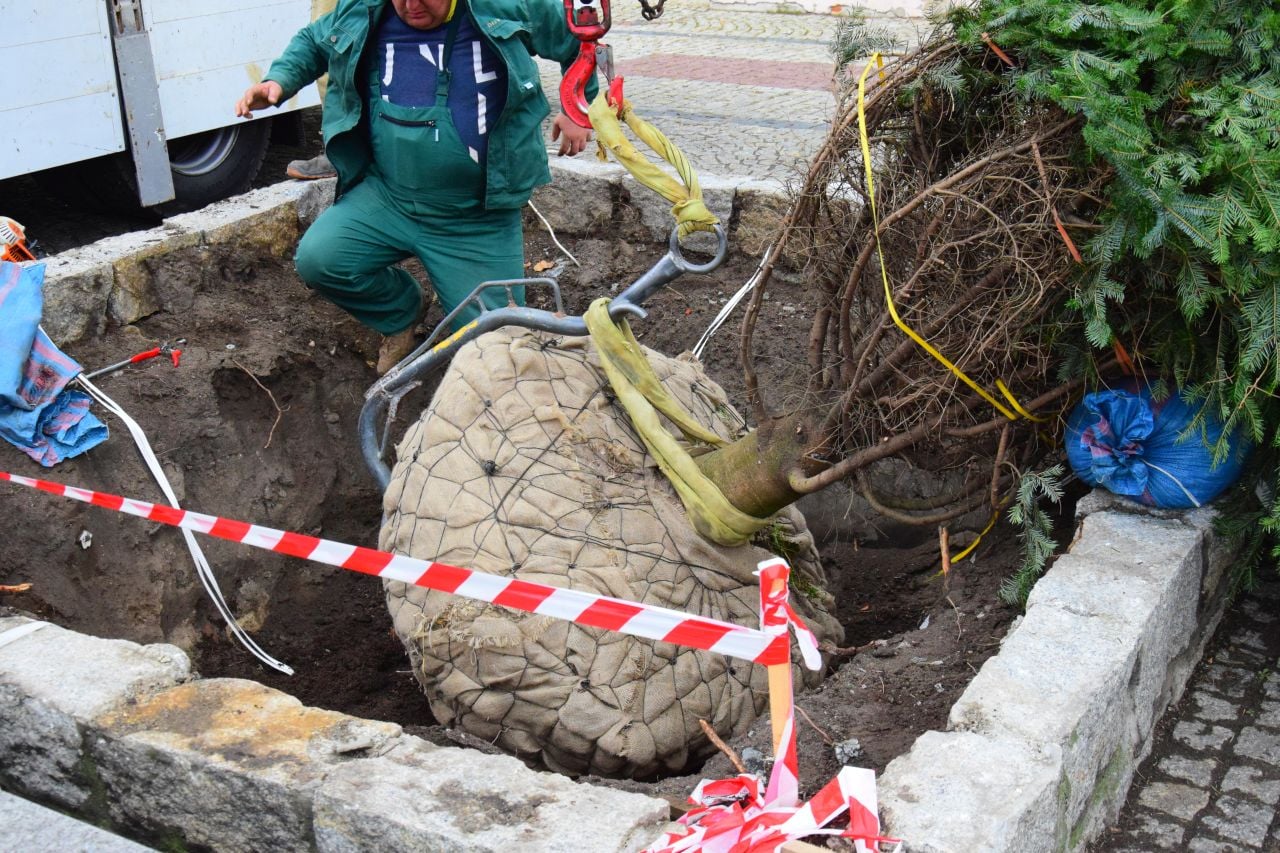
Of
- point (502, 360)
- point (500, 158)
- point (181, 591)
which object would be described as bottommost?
point (181, 591)

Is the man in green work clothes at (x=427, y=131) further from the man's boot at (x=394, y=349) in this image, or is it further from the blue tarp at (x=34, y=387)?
the blue tarp at (x=34, y=387)

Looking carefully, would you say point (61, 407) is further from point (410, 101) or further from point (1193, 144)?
point (1193, 144)

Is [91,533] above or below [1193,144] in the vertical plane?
below

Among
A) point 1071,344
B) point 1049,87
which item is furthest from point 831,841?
point 1049,87

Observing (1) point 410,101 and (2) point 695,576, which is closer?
(2) point 695,576

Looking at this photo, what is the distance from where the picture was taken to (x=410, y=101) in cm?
458

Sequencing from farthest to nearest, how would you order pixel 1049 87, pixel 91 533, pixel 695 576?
pixel 91 533 → pixel 695 576 → pixel 1049 87

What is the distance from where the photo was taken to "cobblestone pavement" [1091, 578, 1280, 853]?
3074 millimetres

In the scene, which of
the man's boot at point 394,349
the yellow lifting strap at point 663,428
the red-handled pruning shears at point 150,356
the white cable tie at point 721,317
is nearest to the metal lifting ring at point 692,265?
the yellow lifting strap at point 663,428

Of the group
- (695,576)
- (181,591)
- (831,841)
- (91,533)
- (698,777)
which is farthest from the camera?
(181,591)

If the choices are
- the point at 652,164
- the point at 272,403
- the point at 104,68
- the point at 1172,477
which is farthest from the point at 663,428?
the point at 104,68

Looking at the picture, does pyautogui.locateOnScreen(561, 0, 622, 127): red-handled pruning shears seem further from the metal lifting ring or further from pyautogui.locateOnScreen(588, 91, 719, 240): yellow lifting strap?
the metal lifting ring

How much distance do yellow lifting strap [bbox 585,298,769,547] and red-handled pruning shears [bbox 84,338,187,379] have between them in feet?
6.52

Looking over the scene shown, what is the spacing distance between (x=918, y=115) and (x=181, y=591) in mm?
3003
